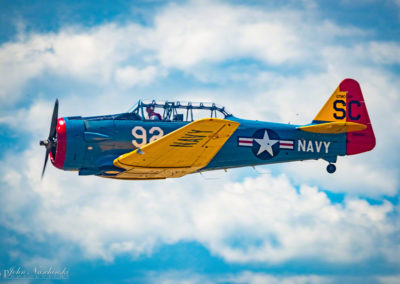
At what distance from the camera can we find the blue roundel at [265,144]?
23.0 meters

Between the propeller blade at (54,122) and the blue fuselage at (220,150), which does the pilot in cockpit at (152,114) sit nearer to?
the blue fuselage at (220,150)

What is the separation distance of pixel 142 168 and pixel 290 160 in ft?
17.5

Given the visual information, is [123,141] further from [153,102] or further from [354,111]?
[354,111]

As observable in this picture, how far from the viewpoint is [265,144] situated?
23062mm

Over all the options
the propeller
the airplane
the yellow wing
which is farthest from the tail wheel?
the propeller

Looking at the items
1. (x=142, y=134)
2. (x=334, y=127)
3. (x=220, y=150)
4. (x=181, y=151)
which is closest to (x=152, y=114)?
(x=142, y=134)

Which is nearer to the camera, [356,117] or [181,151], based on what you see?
[181,151]

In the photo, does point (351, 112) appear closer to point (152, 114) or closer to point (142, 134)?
point (152, 114)

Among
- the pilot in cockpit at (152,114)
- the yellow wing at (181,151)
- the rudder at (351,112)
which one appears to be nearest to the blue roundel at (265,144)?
the rudder at (351,112)

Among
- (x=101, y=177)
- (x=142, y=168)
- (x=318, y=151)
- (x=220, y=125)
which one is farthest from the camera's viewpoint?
(x=318, y=151)

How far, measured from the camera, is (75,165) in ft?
69.7

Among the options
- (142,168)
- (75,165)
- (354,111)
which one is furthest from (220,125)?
(354,111)

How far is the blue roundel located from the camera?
75.3 ft

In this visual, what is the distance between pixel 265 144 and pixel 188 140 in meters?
4.18
